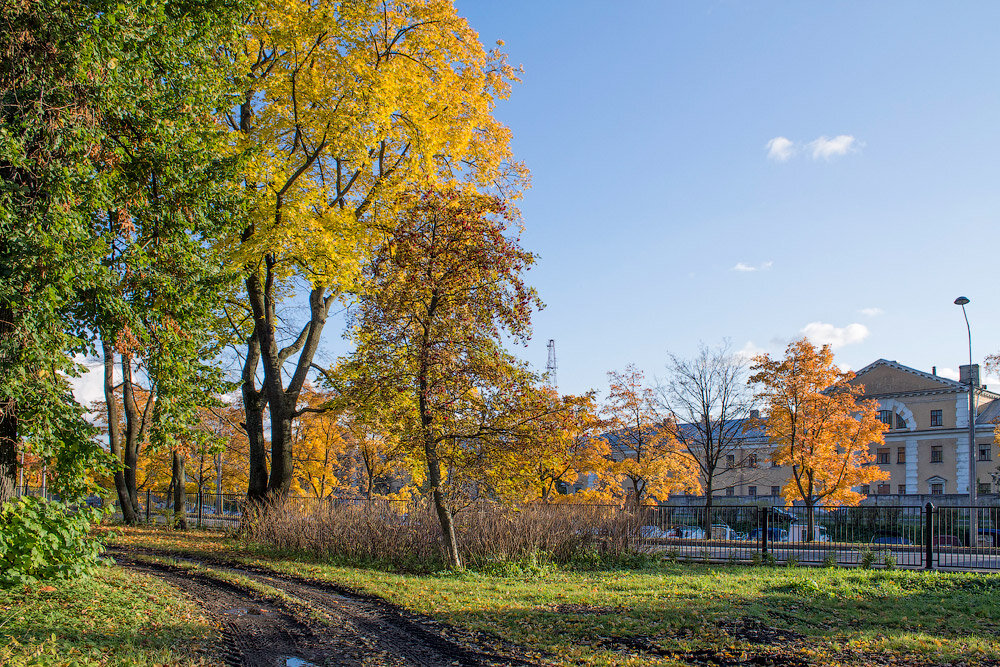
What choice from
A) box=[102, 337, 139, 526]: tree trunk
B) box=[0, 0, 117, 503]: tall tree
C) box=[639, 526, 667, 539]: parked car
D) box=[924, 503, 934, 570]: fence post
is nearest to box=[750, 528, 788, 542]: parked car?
box=[639, 526, 667, 539]: parked car

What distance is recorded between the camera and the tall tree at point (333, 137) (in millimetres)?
15695

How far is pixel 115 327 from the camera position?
9.62 m

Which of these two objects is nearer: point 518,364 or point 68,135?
point 68,135

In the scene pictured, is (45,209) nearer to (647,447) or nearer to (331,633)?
(331,633)

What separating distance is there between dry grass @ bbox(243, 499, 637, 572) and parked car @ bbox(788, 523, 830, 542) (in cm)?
448

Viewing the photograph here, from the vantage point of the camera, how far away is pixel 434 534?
13.9m

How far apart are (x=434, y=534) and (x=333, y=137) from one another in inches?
366

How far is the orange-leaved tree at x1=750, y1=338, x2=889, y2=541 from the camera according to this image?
28.7 m

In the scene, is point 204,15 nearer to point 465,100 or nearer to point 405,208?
point 405,208

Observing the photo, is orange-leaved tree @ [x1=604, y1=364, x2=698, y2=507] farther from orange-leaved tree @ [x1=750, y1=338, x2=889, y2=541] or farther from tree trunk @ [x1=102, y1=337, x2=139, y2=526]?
tree trunk @ [x1=102, y1=337, x2=139, y2=526]

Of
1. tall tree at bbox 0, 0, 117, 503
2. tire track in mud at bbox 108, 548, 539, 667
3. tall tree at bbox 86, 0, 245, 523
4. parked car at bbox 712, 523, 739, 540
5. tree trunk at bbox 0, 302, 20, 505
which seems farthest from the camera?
parked car at bbox 712, 523, 739, 540

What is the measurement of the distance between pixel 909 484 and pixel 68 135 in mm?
62953

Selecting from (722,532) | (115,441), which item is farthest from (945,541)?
(115,441)

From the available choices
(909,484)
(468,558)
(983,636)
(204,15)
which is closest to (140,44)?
(204,15)
